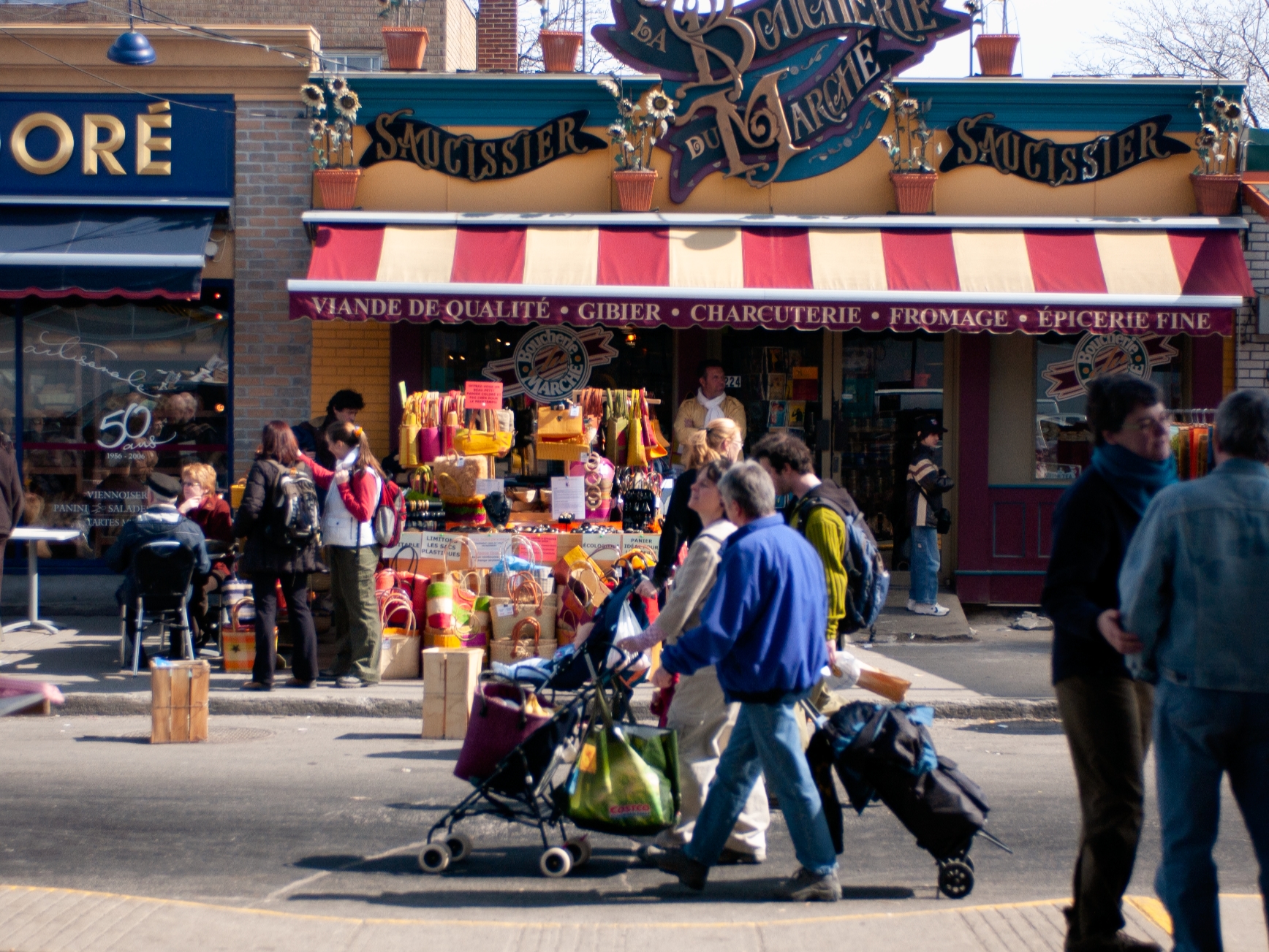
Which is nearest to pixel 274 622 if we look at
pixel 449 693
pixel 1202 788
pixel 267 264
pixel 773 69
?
pixel 449 693

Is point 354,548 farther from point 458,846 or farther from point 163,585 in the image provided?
point 458,846

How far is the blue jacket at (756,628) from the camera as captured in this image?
4805 mm

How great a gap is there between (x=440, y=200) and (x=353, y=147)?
3.30ft

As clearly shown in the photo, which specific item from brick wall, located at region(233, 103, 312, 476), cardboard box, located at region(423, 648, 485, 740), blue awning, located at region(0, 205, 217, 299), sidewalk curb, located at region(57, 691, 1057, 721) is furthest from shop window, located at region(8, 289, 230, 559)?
cardboard box, located at region(423, 648, 485, 740)

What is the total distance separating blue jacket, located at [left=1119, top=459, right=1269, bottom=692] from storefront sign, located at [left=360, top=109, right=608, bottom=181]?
990 centimetres

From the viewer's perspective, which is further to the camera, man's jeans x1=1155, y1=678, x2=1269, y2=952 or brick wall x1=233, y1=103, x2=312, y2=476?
brick wall x1=233, y1=103, x2=312, y2=476

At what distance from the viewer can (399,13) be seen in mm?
22609

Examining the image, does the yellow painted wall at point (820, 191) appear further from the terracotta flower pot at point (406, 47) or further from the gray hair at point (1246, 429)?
the gray hair at point (1246, 429)

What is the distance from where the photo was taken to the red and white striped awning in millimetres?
11500

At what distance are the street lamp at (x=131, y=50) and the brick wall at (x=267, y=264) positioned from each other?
1.10 meters

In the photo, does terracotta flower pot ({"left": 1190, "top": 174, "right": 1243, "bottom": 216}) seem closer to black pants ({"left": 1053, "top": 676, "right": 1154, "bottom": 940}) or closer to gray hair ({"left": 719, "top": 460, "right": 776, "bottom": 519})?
gray hair ({"left": 719, "top": 460, "right": 776, "bottom": 519})

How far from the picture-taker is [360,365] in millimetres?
12898

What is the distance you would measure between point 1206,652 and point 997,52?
10.9 m

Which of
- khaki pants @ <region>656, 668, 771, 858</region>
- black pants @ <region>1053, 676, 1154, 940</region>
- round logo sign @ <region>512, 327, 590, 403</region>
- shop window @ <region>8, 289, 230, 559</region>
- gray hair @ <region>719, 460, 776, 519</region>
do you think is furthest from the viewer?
round logo sign @ <region>512, 327, 590, 403</region>
